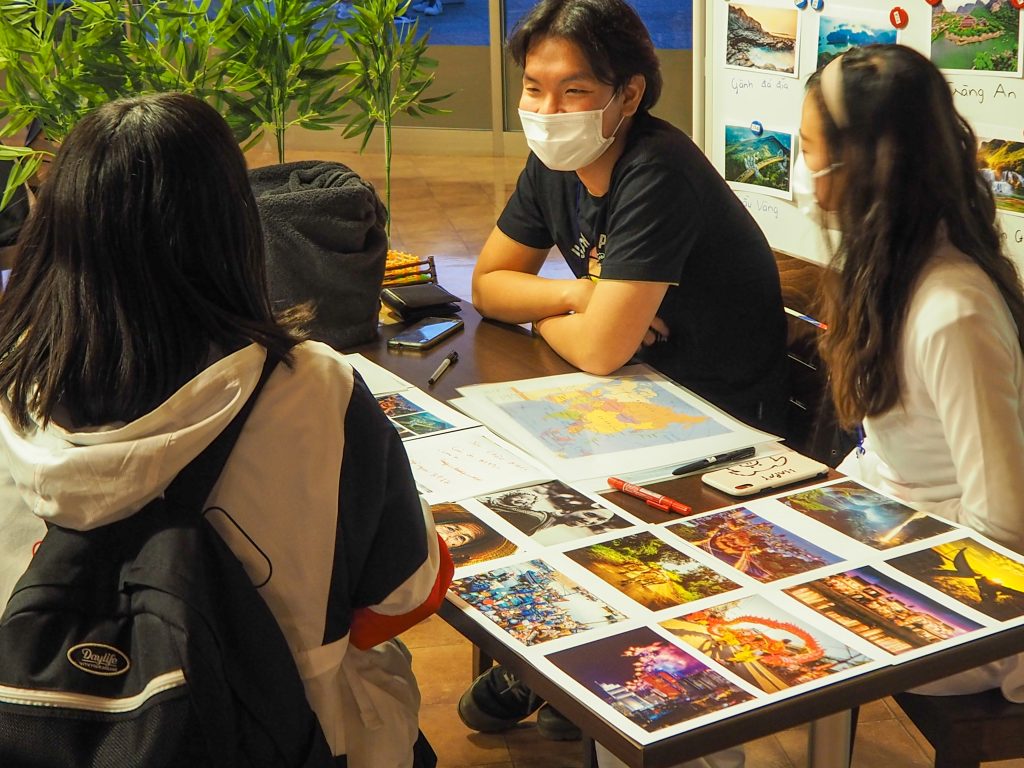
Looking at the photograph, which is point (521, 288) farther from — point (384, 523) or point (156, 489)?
point (156, 489)

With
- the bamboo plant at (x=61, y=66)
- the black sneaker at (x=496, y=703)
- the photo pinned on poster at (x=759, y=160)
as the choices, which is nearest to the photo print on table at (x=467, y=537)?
the black sneaker at (x=496, y=703)

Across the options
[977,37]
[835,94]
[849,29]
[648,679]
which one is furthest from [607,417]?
[849,29]

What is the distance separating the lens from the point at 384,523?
1.27 meters

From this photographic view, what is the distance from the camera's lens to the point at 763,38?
9.74 ft

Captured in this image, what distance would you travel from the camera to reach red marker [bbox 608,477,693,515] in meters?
1.52

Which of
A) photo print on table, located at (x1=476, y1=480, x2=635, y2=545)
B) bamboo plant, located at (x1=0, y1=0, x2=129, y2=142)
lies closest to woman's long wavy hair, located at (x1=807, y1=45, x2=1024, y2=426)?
photo print on table, located at (x1=476, y1=480, x2=635, y2=545)

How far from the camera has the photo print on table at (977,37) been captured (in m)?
2.27

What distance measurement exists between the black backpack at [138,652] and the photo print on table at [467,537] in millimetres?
310

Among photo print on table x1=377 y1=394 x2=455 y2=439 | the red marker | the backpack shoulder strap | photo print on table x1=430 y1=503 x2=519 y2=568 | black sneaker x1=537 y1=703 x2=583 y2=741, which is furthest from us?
black sneaker x1=537 y1=703 x2=583 y2=741

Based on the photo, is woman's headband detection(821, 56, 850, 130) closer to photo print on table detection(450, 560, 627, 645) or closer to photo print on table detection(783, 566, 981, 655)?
photo print on table detection(783, 566, 981, 655)

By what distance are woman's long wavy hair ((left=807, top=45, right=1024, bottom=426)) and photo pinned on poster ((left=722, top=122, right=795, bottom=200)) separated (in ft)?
4.39

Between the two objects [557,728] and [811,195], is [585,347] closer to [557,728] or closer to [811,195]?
[811,195]

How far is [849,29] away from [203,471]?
6.66ft

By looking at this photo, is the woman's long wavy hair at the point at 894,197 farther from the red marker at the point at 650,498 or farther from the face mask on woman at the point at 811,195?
the red marker at the point at 650,498
